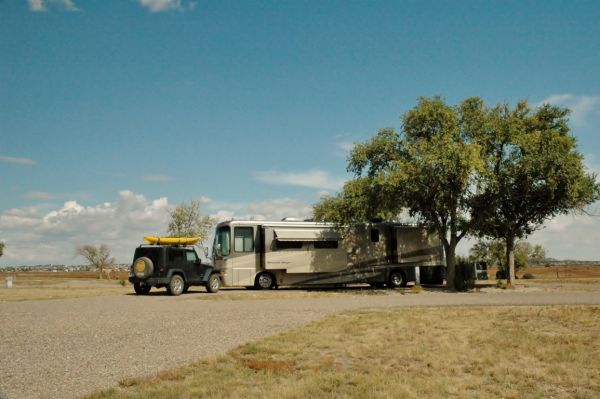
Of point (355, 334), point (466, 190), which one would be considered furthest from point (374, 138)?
point (355, 334)

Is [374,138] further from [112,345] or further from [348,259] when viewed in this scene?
[112,345]

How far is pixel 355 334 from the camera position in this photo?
37.4 ft

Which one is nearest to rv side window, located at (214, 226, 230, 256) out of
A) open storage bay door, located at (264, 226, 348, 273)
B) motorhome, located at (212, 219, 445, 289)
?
motorhome, located at (212, 219, 445, 289)

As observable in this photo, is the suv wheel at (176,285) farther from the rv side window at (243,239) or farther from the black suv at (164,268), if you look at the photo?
the rv side window at (243,239)

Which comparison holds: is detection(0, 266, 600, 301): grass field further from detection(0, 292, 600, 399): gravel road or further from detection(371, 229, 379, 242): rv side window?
detection(0, 292, 600, 399): gravel road

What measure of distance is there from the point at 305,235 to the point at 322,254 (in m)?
1.42

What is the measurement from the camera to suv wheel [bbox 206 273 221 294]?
85.3 ft

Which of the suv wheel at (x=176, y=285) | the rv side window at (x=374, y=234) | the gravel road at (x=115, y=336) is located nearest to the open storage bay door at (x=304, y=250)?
the rv side window at (x=374, y=234)

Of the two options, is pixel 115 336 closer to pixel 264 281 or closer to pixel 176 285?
pixel 176 285

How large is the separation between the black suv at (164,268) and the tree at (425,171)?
27.9 ft

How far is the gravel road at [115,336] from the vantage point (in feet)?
24.5

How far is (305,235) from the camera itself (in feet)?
95.7

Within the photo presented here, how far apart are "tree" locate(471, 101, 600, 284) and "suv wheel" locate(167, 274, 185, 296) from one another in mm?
14338

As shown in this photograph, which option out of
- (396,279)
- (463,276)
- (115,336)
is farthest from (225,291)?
(115,336)
